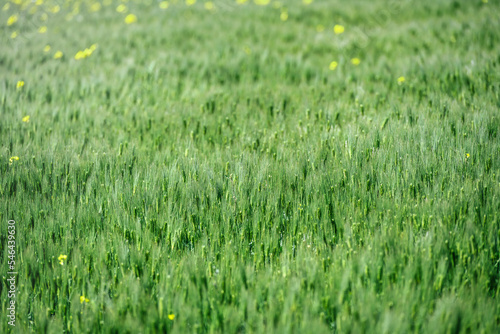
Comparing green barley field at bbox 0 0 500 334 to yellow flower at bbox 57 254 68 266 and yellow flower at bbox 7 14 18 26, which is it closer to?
yellow flower at bbox 57 254 68 266

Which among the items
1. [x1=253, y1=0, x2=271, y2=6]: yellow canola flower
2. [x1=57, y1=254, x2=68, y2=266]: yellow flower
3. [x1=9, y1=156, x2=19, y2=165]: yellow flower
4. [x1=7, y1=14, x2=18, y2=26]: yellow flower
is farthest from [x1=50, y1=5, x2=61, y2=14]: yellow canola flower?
[x1=57, y1=254, x2=68, y2=266]: yellow flower

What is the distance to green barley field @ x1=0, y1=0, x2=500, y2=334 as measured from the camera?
174 centimetres

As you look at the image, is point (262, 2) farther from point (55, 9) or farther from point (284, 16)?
point (55, 9)

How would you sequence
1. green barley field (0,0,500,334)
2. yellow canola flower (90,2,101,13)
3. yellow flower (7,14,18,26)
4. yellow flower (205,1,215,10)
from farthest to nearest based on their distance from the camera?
1. yellow canola flower (90,2,101,13)
2. yellow flower (205,1,215,10)
3. yellow flower (7,14,18,26)
4. green barley field (0,0,500,334)

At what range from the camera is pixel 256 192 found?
2.50 m

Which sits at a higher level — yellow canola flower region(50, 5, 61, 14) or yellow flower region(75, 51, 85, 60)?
yellow canola flower region(50, 5, 61, 14)

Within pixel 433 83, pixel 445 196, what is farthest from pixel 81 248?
pixel 433 83

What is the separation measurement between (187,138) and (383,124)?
1.44 m

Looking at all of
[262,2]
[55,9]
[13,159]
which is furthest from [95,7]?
[13,159]

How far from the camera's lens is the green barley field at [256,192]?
5.72 feet

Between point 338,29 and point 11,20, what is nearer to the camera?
point 338,29

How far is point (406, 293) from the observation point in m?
1.68

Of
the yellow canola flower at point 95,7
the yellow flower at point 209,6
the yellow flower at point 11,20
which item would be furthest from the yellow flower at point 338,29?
the yellow flower at point 11,20

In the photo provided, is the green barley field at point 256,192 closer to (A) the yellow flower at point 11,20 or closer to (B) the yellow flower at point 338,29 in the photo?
(B) the yellow flower at point 338,29
